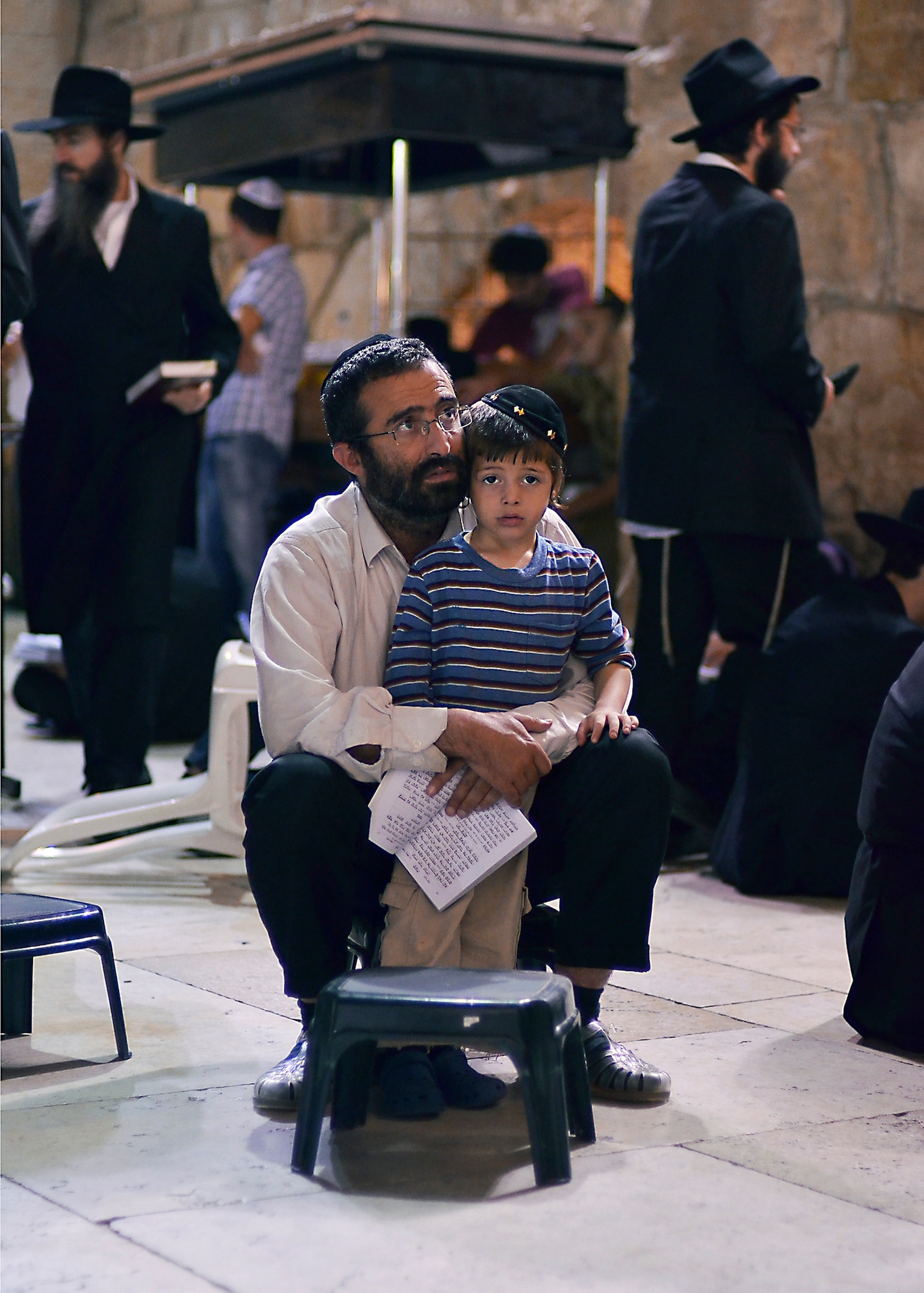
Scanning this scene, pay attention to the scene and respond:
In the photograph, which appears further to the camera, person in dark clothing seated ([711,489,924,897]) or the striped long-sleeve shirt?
person in dark clothing seated ([711,489,924,897])

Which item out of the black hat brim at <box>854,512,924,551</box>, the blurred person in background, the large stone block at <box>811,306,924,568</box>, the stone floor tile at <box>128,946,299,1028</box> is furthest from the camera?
the blurred person in background

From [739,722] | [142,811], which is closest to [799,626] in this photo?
[739,722]

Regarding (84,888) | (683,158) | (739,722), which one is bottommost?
(84,888)

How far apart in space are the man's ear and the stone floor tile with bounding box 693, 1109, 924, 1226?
1157mm

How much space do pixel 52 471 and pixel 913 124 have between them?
2.86m

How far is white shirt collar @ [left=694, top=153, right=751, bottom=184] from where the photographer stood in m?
4.50

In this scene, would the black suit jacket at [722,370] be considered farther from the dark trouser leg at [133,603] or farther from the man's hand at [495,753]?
the man's hand at [495,753]

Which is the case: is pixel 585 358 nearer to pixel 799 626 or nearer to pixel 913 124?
pixel 913 124

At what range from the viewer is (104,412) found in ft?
15.8

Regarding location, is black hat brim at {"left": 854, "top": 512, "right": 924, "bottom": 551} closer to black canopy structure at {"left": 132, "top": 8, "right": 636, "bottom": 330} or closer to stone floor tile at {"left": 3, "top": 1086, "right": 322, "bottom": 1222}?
stone floor tile at {"left": 3, "top": 1086, "right": 322, "bottom": 1222}

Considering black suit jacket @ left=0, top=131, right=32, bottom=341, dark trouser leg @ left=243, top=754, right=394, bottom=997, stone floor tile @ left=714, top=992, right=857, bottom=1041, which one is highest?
black suit jacket @ left=0, top=131, right=32, bottom=341

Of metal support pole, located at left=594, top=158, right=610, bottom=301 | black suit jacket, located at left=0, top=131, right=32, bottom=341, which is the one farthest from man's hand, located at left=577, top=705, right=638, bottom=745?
metal support pole, located at left=594, top=158, right=610, bottom=301

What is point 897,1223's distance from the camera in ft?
7.02

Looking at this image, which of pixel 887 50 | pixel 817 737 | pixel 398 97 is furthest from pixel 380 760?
pixel 398 97
